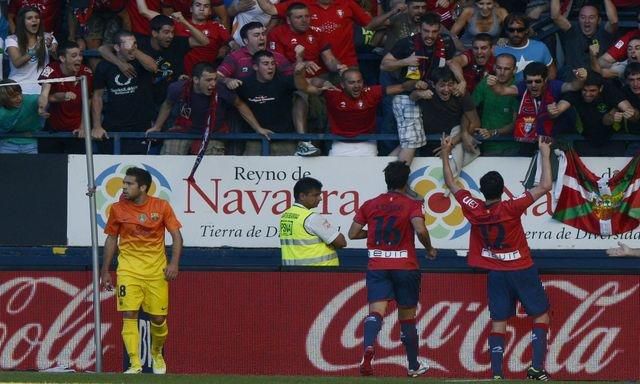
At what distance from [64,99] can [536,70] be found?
4.77 metres

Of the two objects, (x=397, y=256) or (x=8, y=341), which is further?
(x=8, y=341)

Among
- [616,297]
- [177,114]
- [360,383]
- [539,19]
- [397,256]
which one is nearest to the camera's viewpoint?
[360,383]

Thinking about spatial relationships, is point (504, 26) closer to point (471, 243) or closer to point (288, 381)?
point (471, 243)

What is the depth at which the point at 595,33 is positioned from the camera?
15445 millimetres

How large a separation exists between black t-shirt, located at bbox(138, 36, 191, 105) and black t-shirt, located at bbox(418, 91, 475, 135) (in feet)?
8.64

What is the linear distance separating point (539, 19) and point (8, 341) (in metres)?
6.80

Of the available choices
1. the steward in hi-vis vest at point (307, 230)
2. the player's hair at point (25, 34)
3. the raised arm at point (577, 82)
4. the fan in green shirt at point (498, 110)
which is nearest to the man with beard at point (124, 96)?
the player's hair at point (25, 34)

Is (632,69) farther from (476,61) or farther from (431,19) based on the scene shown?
(431,19)

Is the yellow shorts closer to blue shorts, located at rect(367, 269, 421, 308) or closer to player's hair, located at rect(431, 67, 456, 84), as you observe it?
blue shorts, located at rect(367, 269, 421, 308)

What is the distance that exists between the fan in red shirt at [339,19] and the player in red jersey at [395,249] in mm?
3125

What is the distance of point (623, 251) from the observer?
575 inches

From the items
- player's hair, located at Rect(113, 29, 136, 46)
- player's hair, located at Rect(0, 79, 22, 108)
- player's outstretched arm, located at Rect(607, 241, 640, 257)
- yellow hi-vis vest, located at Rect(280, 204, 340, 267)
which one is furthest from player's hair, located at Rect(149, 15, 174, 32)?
player's outstretched arm, located at Rect(607, 241, 640, 257)

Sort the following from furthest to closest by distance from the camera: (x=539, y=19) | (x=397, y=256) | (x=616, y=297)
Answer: (x=539, y=19), (x=616, y=297), (x=397, y=256)

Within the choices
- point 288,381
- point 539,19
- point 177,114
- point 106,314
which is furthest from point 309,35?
point 288,381
